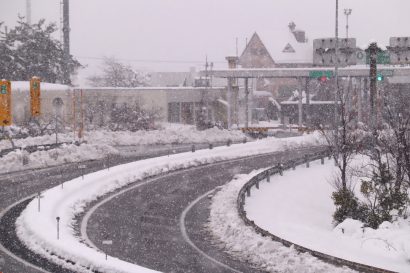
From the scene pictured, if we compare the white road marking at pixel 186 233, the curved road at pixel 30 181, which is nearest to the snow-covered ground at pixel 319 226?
the white road marking at pixel 186 233

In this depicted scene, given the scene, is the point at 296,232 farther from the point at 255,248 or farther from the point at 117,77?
the point at 117,77

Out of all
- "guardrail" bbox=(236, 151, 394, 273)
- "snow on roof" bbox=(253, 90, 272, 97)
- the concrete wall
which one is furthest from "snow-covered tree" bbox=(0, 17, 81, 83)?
"guardrail" bbox=(236, 151, 394, 273)

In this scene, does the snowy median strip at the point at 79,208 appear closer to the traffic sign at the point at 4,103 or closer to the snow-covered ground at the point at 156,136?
the traffic sign at the point at 4,103

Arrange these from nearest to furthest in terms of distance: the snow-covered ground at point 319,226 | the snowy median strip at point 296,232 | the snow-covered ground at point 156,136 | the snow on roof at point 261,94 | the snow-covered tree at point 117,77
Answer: the snowy median strip at point 296,232 < the snow-covered ground at point 319,226 < the snow-covered ground at point 156,136 < the snow on roof at point 261,94 < the snow-covered tree at point 117,77

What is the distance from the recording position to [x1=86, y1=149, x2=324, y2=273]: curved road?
1500cm

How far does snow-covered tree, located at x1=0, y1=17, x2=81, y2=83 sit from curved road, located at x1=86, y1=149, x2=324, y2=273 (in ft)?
149

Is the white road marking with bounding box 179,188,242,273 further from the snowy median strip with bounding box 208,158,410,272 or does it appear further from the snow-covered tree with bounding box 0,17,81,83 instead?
the snow-covered tree with bounding box 0,17,81,83

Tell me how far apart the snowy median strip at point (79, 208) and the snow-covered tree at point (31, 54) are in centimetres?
3819

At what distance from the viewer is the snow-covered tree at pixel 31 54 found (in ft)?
228

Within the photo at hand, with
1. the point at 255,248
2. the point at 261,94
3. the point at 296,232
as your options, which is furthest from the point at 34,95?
the point at 261,94

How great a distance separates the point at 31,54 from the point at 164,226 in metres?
57.1

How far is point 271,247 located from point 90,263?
14.9ft

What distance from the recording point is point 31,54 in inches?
2810

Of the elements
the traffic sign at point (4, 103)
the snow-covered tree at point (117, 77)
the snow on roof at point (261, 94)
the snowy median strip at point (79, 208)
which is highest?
the snow-covered tree at point (117, 77)
